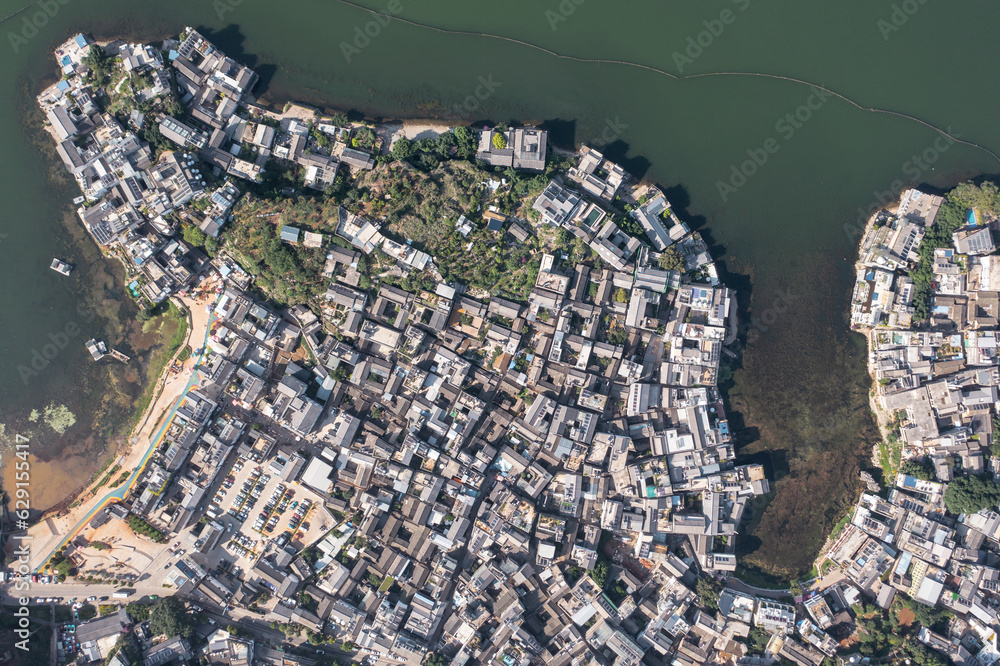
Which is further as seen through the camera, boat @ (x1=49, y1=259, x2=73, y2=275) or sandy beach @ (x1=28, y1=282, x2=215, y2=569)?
boat @ (x1=49, y1=259, x2=73, y2=275)

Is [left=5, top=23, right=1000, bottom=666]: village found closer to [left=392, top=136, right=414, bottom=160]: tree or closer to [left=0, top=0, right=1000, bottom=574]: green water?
[left=392, top=136, right=414, bottom=160]: tree

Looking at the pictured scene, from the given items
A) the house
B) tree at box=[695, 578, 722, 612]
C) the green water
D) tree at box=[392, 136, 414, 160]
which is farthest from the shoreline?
the house

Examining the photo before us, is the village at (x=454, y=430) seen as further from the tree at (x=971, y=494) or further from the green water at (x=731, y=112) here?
the green water at (x=731, y=112)

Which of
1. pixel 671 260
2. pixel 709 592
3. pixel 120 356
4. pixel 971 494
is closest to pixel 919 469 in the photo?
pixel 971 494

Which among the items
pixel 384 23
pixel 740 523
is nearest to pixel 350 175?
pixel 384 23

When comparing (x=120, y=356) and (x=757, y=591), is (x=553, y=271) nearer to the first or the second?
(x=757, y=591)

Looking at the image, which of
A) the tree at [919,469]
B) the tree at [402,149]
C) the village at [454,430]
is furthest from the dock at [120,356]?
the tree at [919,469]

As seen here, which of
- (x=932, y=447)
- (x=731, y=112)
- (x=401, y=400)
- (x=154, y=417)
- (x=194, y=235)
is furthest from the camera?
(x=731, y=112)
